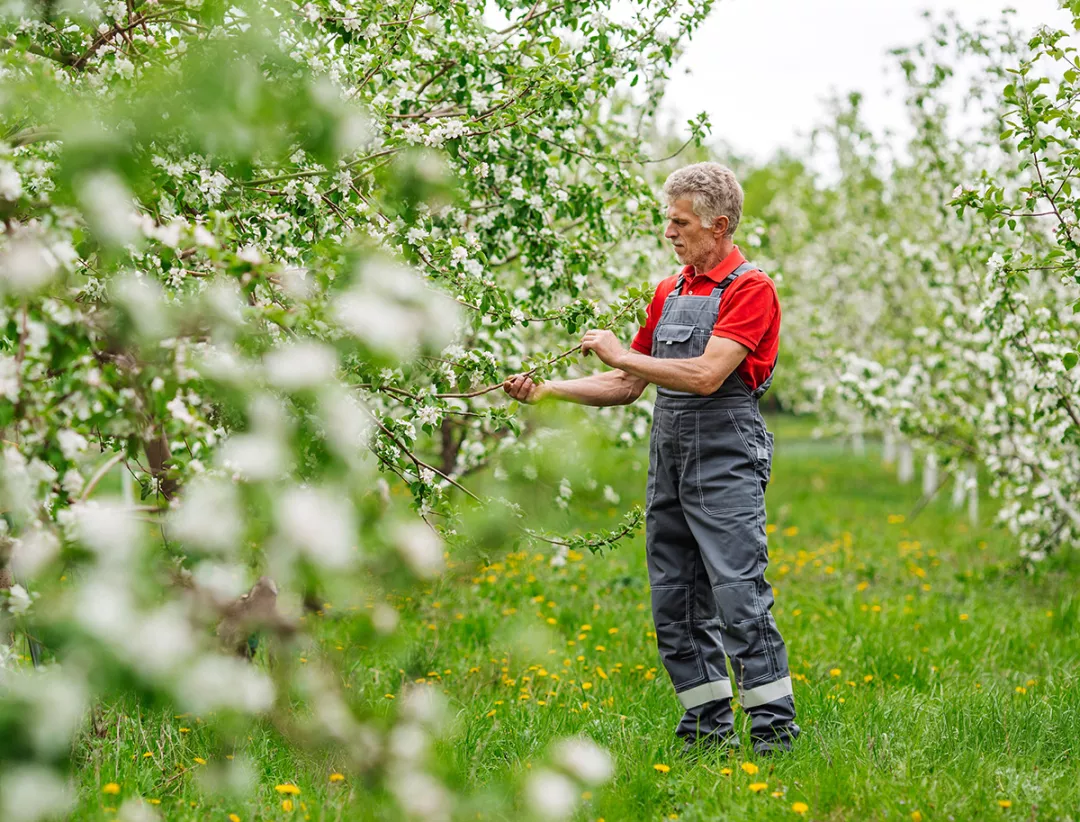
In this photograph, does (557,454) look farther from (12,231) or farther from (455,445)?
(455,445)

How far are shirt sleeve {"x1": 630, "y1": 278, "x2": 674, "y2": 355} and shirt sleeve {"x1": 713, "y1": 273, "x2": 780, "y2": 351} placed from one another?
0.41 m

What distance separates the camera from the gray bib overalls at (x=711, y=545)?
3.53 m

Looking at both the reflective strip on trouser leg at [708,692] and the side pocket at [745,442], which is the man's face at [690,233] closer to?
the side pocket at [745,442]

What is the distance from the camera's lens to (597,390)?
3871mm

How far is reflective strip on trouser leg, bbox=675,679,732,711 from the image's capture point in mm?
3709

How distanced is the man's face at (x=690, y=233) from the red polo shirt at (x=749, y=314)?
90mm

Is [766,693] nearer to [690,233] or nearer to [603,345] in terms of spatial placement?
[603,345]

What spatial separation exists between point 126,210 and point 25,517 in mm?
583

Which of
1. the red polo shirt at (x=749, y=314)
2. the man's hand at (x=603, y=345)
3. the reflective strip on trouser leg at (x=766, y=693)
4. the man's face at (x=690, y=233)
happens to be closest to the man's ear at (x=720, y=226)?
the man's face at (x=690, y=233)

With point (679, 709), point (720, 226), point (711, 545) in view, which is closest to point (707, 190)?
point (720, 226)

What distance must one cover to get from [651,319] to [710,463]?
2.24ft

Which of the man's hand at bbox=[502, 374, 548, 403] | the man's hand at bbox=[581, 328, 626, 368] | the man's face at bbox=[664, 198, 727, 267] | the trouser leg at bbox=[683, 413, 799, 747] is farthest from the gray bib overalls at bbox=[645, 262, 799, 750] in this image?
the man's hand at bbox=[502, 374, 548, 403]

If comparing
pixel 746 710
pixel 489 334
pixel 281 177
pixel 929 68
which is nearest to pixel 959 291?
pixel 929 68

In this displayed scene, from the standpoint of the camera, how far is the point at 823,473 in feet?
50.9
